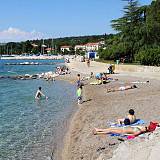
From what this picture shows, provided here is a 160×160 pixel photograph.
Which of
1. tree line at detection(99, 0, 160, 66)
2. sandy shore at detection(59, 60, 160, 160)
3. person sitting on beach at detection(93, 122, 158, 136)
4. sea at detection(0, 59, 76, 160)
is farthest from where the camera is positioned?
tree line at detection(99, 0, 160, 66)

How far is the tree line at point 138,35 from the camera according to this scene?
5483 centimetres

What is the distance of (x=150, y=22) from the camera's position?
65000 millimetres

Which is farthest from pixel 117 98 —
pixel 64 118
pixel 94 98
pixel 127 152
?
pixel 127 152

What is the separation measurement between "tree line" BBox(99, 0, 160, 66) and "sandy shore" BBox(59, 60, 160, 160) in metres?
25.0

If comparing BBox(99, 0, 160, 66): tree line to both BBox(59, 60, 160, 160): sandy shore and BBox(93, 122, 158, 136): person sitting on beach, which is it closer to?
BBox(59, 60, 160, 160): sandy shore

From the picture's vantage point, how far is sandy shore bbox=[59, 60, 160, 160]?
429 inches

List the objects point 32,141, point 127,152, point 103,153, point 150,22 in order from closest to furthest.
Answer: point 127,152, point 103,153, point 32,141, point 150,22

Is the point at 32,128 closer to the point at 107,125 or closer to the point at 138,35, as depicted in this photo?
the point at 107,125

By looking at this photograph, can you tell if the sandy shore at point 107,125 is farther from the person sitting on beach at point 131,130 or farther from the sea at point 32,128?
the sea at point 32,128

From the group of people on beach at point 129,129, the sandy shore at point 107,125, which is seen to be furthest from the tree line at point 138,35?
the group of people on beach at point 129,129

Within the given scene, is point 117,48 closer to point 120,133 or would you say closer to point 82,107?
point 82,107

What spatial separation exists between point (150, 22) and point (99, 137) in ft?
171

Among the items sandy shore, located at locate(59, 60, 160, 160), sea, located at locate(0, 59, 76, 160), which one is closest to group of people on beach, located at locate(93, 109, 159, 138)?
sandy shore, located at locate(59, 60, 160, 160)

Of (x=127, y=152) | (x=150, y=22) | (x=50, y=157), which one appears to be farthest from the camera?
(x=150, y=22)
